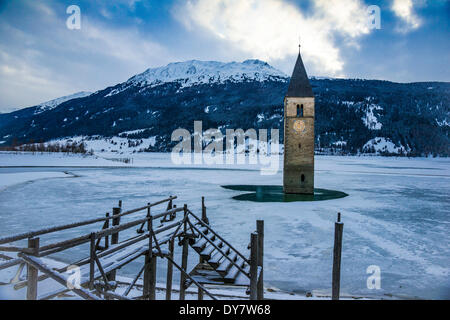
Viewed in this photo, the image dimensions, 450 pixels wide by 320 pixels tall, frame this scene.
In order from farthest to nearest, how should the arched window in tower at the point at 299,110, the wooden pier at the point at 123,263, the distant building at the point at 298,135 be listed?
1. the arched window in tower at the point at 299,110
2. the distant building at the point at 298,135
3. the wooden pier at the point at 123,263

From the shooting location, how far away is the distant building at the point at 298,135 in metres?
34.5

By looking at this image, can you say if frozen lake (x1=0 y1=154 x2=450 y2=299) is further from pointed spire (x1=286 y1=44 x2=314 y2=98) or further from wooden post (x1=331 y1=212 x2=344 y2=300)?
pointed spire (x1=286 y1=44 x2=314 y2=98)

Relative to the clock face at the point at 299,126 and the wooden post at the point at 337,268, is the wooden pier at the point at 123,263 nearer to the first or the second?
the wooden post at the point at 337,268

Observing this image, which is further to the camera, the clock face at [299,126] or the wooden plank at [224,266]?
the clock face at [299,126]

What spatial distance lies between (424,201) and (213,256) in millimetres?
24614

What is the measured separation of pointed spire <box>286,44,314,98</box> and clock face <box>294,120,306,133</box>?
290cm

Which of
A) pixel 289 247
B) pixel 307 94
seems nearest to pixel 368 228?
pixel 289 247

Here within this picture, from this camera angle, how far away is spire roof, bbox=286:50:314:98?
35125mm

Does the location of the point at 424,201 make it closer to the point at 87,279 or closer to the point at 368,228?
the point at 368,228

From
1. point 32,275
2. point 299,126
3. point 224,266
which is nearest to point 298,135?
point 299,126

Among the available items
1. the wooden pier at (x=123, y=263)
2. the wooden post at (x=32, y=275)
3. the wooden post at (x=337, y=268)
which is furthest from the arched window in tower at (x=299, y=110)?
the wooden post at (x=32, y=275)

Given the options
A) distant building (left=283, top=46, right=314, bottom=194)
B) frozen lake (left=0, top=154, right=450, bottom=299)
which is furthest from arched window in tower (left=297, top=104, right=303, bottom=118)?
frozen lake (left=0, top=154, right=450, bottom=299)

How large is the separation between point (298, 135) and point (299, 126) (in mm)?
1017

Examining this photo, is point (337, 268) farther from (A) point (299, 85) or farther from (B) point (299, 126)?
(A) point (299, 85)
